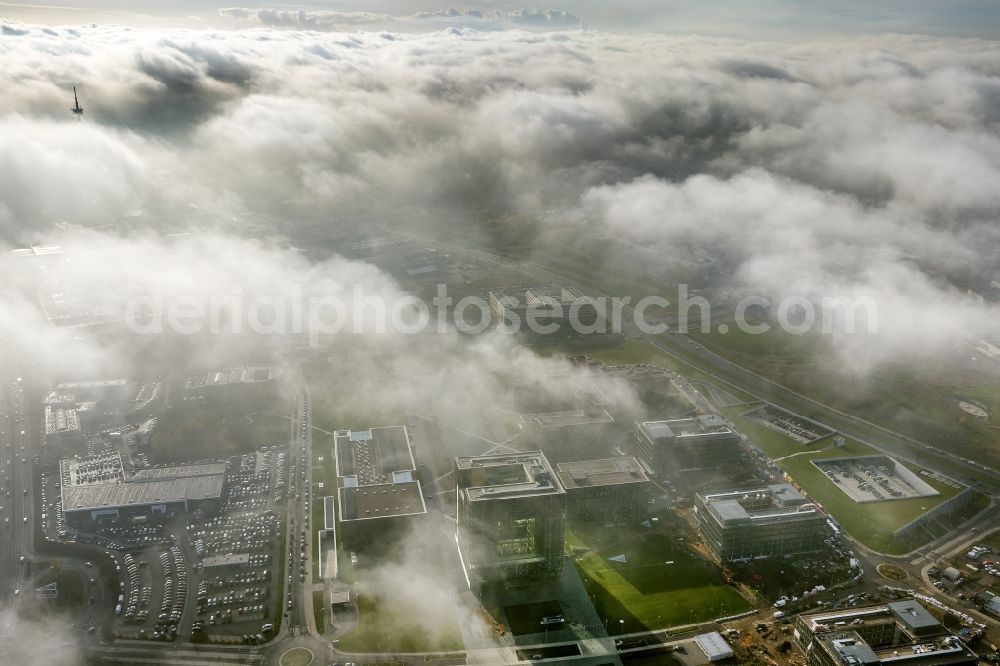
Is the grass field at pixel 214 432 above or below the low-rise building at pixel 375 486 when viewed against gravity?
below

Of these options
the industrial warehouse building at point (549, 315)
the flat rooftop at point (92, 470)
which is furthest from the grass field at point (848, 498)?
the flat rooftop at point (92, 470)

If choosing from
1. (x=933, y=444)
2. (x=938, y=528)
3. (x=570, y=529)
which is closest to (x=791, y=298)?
(x=933, y=444)

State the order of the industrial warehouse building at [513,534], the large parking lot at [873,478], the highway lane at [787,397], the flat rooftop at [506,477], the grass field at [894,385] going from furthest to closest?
the grass field at [894,385]
the highway lane at [787,397]
the large parking lot at [873,478]
the flat rooftop at [506,477]
the industrial warehouse building at [513,534]

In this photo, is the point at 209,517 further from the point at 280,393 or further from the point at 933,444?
A: the point at 933,444

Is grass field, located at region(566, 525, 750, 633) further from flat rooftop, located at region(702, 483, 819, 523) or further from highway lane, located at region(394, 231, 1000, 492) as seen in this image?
highway lane, located at region(394, 231, 1000, 492)

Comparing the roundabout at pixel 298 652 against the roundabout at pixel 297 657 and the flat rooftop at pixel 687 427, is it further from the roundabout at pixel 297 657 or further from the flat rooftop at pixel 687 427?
the flat rooftop at pixel 687 427
